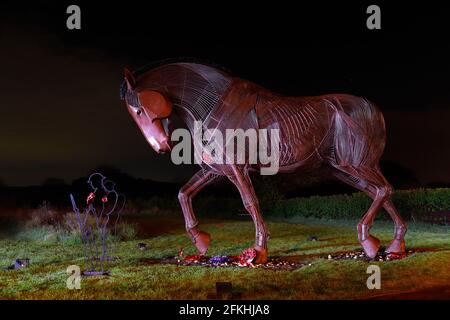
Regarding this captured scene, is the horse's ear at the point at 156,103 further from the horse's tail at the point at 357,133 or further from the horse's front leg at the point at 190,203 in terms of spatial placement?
the horse's tail at the point at 357,133

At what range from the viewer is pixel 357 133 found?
757 centimetres

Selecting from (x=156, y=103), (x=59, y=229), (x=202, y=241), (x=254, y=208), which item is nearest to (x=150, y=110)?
(x=156, y=103)

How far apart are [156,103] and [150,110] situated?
130 millimetres

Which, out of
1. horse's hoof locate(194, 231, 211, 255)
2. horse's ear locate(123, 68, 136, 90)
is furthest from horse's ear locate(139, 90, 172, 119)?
horse's hoof locate(194, 231, 211, 255)

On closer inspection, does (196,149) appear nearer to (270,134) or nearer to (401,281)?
(270,134)

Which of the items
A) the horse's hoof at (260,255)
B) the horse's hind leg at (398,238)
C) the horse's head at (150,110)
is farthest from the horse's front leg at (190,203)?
the horse's hind leg at (398,238)

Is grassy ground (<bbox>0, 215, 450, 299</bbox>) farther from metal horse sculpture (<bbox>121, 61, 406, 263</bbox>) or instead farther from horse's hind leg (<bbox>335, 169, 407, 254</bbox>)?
metal horse sculpture (<bbox>121, 61, 406, 263</bbox>)

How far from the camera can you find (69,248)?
9.98 m

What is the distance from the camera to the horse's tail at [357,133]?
7.57 meters

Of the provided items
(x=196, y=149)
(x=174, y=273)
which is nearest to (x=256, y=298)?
(x=174, y=273)

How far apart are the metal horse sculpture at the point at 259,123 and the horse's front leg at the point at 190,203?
0.02 m

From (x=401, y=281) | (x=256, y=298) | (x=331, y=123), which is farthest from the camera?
(x=331, y=123)

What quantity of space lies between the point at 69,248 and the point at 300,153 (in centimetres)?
526

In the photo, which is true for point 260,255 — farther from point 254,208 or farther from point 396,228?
point 396,228
